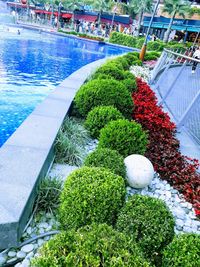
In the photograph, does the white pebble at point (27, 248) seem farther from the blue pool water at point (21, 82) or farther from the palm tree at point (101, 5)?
the palm tree at point (101, 5)

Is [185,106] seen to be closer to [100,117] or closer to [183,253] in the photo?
[100,117]

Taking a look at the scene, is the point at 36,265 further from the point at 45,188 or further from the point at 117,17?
the point at 117,17

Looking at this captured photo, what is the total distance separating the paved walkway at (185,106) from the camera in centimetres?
695

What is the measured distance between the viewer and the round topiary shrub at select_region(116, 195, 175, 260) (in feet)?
9.53

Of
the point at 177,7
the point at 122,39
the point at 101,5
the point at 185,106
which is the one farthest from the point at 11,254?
the point at 101,5

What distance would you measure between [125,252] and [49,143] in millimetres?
2813

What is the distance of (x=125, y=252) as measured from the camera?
7.49ft

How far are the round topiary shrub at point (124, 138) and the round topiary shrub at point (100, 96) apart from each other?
1866mm

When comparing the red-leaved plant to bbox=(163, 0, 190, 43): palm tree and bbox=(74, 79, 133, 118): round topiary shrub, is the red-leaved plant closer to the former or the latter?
bbox=(74, 79, 133, 118): round topiary shrub

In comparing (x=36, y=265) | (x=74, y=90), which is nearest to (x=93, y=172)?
(x=36, y=265)

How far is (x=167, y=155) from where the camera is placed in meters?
5.79

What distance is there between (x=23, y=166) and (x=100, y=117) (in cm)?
263

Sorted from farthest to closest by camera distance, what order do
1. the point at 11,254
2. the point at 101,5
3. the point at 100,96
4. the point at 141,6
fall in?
the point at 101,5, the point at 141,6, the point at 100,96, the point at 11,254

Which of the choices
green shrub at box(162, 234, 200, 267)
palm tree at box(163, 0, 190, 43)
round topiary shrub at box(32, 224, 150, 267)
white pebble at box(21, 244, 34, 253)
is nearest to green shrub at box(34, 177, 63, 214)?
white pebble at box(21, 244, 34, 253)
